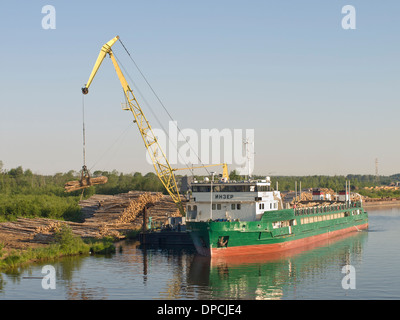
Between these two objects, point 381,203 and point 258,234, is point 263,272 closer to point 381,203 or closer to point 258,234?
point 258,234

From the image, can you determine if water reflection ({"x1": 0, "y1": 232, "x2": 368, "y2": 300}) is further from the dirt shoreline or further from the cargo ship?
the dirt shoreline

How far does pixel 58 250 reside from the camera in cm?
5716

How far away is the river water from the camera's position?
132 ft

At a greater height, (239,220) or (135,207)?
(135,207)

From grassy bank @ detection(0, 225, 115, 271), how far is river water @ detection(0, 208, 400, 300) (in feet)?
5.25

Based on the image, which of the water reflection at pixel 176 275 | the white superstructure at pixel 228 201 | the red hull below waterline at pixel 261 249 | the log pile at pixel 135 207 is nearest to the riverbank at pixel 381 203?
the log pile at pixel 135 207

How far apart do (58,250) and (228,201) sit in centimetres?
1859

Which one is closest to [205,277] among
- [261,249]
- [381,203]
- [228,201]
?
[261,249]

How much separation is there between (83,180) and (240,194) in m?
17.4

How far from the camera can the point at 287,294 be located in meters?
40.7

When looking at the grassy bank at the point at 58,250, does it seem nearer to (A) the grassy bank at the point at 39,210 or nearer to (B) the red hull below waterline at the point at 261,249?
(B) the red hull below waterline at the point at 261,249

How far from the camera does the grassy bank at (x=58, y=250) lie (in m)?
52.0

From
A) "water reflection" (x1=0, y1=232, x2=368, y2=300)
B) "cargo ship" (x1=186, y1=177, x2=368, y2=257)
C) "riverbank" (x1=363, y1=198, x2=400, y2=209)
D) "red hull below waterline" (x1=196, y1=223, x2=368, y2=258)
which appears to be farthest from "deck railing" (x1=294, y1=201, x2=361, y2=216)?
"riverbank" (x1=363, y1=198, x2=400, y2=209)

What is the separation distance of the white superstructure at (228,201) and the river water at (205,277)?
4.94 m
